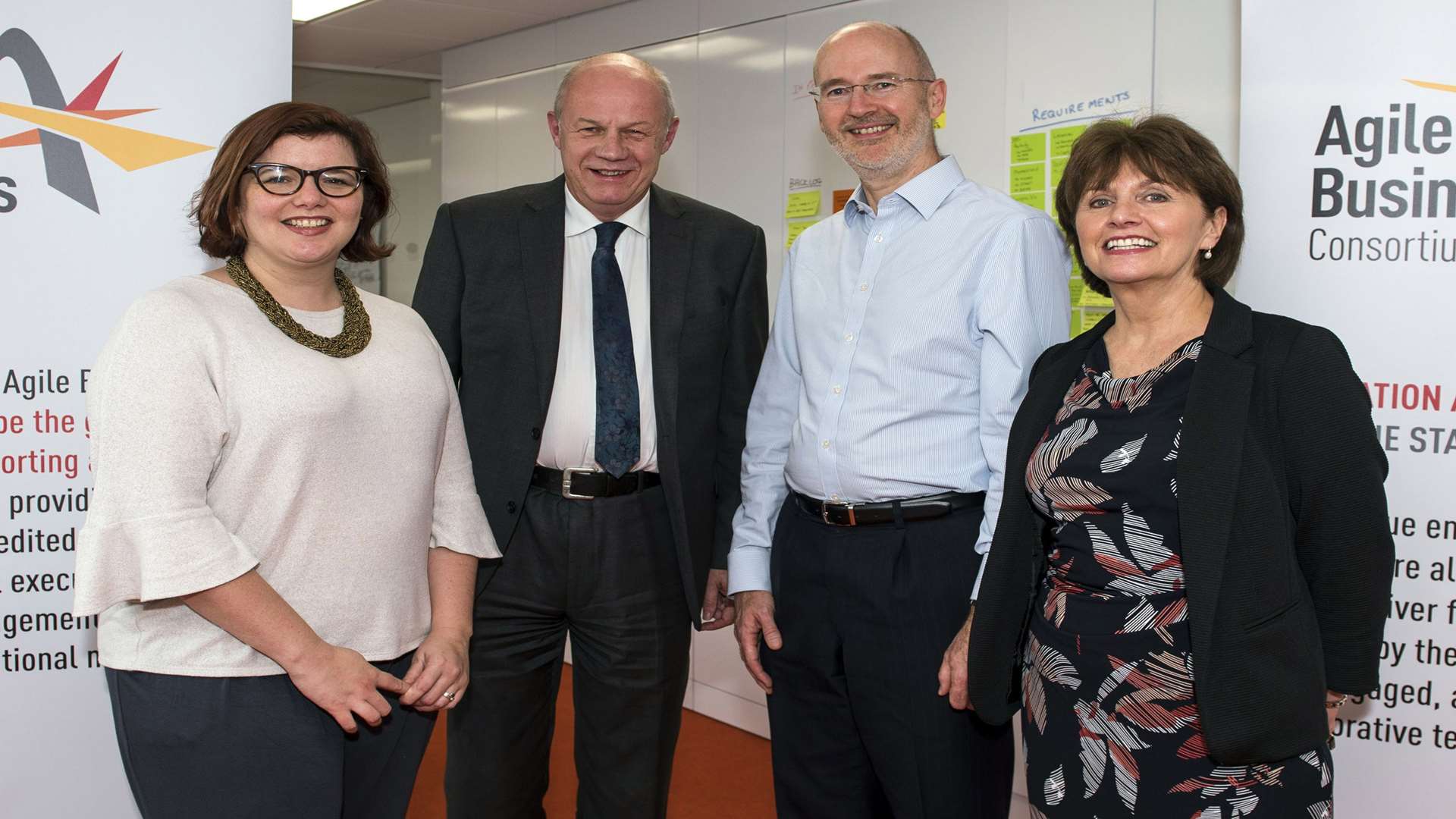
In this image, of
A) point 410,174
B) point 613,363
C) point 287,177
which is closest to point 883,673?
point 613,363

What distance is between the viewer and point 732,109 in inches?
196

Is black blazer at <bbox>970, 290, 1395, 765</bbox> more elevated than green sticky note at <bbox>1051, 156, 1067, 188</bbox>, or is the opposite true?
green sticky note at <bbox>1051, 156, 1067, 188</bbox>

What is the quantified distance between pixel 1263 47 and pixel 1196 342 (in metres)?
1.13

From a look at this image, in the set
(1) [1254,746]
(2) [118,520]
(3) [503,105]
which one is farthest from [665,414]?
(3) [503,105]

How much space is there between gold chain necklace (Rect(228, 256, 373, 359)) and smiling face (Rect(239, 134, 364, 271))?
42 millimetres

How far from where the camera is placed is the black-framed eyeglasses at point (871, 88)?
2408 mm

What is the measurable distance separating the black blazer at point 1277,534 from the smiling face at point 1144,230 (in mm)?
138

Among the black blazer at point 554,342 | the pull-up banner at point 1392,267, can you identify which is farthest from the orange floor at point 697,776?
the pull-up banner at point 1392,267

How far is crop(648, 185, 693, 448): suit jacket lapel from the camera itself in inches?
104

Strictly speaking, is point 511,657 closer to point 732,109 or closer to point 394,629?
point 394,629

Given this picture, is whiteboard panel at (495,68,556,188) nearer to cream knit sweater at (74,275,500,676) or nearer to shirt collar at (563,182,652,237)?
shirt collar at (563,182,652,237)

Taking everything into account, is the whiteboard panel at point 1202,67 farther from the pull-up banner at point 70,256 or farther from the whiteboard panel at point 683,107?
the pull-up banner at point 70,256

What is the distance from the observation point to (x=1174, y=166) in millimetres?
1903

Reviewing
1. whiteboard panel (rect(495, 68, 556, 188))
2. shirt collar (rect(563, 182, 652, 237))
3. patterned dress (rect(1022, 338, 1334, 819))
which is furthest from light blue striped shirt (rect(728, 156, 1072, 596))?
whiteboard panel (rect(495, 68, 556, 188))
